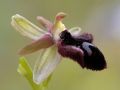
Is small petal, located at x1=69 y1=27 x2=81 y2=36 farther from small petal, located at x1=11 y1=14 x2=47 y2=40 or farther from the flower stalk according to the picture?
the flower stalk

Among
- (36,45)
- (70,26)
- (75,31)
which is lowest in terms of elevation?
(70,26)

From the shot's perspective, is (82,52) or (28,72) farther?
(28,72)

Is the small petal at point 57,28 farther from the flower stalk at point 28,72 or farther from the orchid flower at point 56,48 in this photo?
the flower stalk at point 28,72

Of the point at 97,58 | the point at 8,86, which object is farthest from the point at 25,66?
the point at 8,86

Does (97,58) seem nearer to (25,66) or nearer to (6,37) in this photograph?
(25,66)

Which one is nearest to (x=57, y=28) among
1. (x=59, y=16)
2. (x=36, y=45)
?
(x=59, y=16)

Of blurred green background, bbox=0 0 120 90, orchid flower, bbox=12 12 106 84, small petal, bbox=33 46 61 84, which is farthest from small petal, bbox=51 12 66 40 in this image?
blurred green background, bbox=0 0 120 90

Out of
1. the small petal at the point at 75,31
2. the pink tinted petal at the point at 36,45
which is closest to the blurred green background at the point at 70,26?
the small petal at the point at 75,31

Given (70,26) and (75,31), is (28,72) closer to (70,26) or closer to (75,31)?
(75,31)
